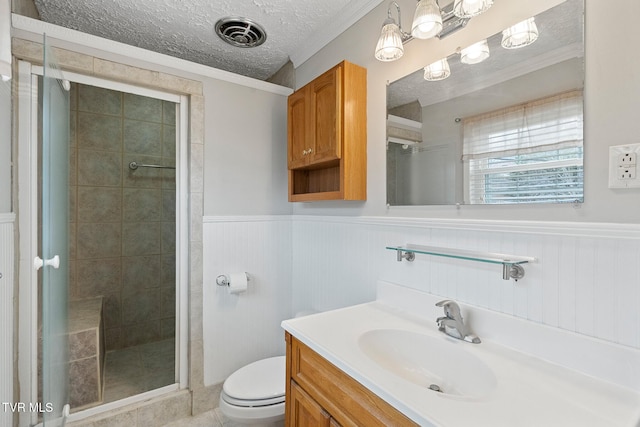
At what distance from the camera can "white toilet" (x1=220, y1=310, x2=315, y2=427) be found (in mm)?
1463

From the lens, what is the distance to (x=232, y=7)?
5.52ft

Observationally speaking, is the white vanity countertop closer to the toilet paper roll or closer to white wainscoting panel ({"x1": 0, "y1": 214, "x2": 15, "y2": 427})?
the toilet paper roll

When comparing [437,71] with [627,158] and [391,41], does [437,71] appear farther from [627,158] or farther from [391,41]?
[627,158]

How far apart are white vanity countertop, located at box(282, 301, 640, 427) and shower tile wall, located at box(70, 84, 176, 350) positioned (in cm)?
174

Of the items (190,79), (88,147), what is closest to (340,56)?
(190,79)

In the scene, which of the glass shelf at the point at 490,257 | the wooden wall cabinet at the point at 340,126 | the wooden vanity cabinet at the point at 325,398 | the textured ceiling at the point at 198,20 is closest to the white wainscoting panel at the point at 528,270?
the glass shelf at the point at 490,257

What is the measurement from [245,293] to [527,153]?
1813mm

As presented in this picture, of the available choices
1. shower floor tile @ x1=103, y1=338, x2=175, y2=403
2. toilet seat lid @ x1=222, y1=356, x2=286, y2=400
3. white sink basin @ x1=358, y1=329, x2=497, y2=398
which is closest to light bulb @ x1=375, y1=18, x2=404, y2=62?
white sink basin @ x1=358, y1=329, x2=497, y2=398

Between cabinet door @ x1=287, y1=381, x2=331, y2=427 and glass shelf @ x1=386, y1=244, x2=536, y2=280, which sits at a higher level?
Result: glass shelf @ x1=386, y1=244, x2=536, y2=280

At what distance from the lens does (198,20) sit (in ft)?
5.90

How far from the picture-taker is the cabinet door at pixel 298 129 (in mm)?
1814

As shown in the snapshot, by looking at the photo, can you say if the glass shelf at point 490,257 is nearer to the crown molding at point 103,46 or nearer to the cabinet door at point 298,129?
the cabinet door at point 298,129

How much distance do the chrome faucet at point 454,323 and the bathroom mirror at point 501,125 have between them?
40 cm

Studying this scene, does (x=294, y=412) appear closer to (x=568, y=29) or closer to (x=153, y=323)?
(x=568, y=29)
